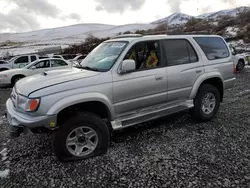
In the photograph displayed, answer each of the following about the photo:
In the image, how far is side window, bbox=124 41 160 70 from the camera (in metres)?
3.76

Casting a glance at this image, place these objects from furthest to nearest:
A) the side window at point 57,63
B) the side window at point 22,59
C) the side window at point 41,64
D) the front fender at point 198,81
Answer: the side window at point 22,59 < the side window at point 57,63 < the side window at point 41,64 < the front fender at point 198,81

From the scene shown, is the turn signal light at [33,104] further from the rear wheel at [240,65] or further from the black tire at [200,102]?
the rear wheel at [240,65]

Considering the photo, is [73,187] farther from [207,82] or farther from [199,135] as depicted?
[207,82]

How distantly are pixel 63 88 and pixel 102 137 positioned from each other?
973mm

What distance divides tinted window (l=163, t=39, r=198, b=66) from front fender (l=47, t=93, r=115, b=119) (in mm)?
1462

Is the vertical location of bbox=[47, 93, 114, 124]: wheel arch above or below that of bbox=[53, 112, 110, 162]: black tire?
above

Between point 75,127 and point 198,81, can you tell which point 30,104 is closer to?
point 75,127

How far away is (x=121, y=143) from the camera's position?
150 inches

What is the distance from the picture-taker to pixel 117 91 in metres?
3.37

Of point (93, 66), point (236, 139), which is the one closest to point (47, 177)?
point (93, 66)

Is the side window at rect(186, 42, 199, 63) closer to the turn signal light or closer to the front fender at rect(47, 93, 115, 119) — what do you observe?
the front fender at rect(47, 93, 115, 119)

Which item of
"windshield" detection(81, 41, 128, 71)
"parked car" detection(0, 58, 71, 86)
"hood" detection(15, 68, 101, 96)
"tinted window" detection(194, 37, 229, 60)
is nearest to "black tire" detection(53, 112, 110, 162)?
"hood" detection(15, 68, 101, 96)

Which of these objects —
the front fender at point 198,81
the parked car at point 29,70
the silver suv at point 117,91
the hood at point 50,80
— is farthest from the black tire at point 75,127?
the parked car at point 29,70

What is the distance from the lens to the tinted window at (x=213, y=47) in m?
4.52
